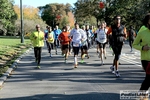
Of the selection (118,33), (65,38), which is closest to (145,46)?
(118,33)

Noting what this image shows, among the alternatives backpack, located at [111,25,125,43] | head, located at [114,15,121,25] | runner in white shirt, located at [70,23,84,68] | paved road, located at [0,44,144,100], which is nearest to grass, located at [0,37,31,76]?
paved road, located at [0,44,144,100]

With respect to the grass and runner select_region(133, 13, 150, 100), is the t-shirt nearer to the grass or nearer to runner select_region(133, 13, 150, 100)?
the grass

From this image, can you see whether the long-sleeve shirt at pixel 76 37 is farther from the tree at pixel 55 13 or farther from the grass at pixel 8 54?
the tree at pixel 55 13

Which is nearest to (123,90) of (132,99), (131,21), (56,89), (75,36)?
(132,99)

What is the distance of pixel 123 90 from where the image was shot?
300 inches

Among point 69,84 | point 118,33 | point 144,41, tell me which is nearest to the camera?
point 144,41

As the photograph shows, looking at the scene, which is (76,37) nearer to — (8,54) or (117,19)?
(117,19)

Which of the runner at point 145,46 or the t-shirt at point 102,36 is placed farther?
the t-shirt at point 102,36

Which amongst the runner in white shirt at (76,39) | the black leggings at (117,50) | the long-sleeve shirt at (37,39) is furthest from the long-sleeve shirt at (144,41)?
the long-sleeve shirt at (37,39)

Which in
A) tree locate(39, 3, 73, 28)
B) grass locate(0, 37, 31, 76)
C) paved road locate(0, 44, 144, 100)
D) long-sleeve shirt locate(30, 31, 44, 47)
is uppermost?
tree locate(39, 3, 73, 28)

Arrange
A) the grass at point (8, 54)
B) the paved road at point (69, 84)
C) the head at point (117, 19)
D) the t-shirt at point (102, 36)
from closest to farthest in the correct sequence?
the paved road at point (69, 84) → the head at point (117, 19) → the grass at point (8, 54) → the t-shirt at point (102, 36)

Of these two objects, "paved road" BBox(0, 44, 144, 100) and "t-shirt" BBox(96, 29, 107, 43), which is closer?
"paved road" BBox(0, 44, 144, 100)

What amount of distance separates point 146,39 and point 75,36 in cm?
663

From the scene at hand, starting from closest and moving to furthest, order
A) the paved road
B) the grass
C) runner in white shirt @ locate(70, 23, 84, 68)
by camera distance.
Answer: the paved road
runner in white shirt @ locate(70, 23, 84, 68)
the grass
